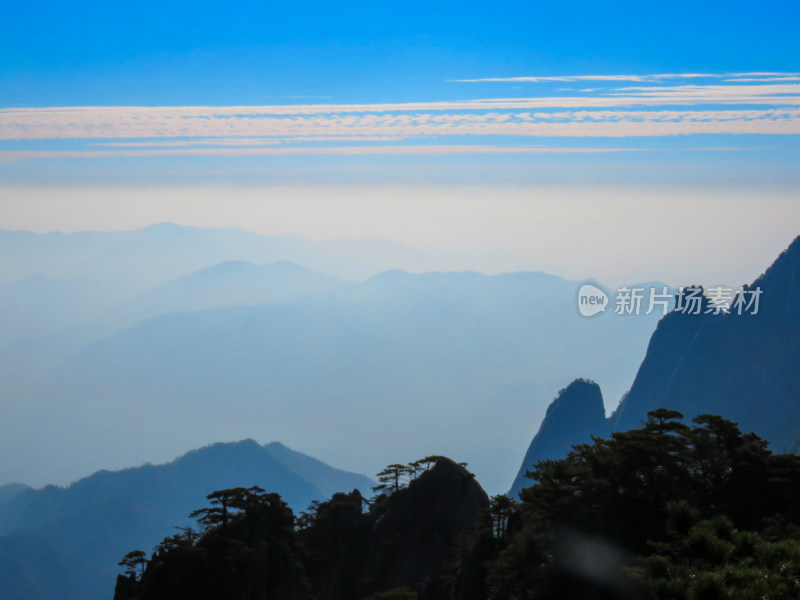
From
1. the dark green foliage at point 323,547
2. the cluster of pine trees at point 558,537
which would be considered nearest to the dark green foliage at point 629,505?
the cluster of pine trees at point 558,537

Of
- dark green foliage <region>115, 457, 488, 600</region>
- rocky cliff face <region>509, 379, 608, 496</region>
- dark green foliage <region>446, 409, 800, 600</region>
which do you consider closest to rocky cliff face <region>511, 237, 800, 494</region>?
rocky cliff face <region>509, 379, 608, 496</region>

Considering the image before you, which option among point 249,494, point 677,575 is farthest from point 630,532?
point 249,494

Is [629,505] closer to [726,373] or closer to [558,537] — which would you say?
[558,537]

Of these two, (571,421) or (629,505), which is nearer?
(629,505)

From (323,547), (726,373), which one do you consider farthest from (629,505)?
(726,373)

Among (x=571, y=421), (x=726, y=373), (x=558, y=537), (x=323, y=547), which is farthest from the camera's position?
(x=571, y=421)

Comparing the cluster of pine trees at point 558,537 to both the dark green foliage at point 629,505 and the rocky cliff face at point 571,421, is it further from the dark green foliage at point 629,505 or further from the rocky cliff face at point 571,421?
the rocky cliff face at point 571,421

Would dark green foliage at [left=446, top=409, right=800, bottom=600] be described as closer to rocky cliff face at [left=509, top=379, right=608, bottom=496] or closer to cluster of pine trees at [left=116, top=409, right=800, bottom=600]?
cluster of pine trees at [left=116, top=409, right=800, bottom=600]

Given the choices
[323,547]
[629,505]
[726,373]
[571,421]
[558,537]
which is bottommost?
[323,547]

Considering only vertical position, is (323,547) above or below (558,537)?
below

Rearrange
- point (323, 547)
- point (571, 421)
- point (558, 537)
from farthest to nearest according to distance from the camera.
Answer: point (571, 421) < point (323, 547) < point (558, 537)
